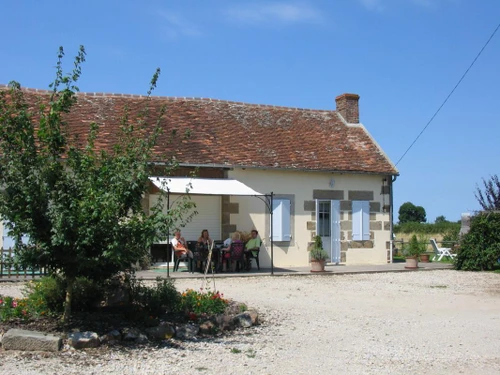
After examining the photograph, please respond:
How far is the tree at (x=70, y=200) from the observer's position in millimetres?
6625

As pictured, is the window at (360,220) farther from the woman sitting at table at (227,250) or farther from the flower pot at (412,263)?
the woman sitting at table at (227,250)

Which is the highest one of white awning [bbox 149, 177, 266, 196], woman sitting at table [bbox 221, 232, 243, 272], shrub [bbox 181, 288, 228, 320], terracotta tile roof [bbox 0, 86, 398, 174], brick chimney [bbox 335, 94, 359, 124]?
brick chimney [bbox 335, 94, 359, 124]

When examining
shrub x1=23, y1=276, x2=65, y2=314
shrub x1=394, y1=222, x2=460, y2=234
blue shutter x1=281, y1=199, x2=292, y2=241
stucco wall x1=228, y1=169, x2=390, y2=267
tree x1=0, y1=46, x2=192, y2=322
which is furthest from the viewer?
shrub x1=394, y1=222, x2=460, y2=234

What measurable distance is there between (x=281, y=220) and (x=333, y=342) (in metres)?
9.55

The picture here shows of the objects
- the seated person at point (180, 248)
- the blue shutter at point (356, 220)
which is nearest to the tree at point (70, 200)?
the seated person at point (180, 248)

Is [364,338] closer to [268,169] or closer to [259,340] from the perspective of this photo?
[259,340]

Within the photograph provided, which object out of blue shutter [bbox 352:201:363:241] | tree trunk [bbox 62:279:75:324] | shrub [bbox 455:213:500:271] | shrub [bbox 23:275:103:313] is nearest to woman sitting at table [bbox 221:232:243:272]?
blue shutter [bbox 352:201:363:241]

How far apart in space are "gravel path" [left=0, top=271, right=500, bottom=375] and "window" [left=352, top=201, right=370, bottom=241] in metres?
5.80

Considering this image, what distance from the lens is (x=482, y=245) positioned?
16781mm

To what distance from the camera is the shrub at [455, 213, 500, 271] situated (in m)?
16.6

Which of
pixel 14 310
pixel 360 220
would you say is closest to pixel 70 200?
pixel 14 310

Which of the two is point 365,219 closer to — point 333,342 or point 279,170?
point 279,170

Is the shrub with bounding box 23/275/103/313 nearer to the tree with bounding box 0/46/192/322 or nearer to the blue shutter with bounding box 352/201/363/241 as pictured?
the tree with bounding box 0/46/192/322

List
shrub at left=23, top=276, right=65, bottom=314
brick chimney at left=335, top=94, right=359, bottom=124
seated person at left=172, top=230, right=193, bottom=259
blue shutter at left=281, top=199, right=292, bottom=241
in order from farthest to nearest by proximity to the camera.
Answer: brick chimney at left=335, top=94, right=359, bottom=124, blue shutter at left=281, top=199, right=292, bottom=241, seated person at left=172, top=230, right=193, bottom=259, shrub at left=23, top=276, right=65, bottom=314
